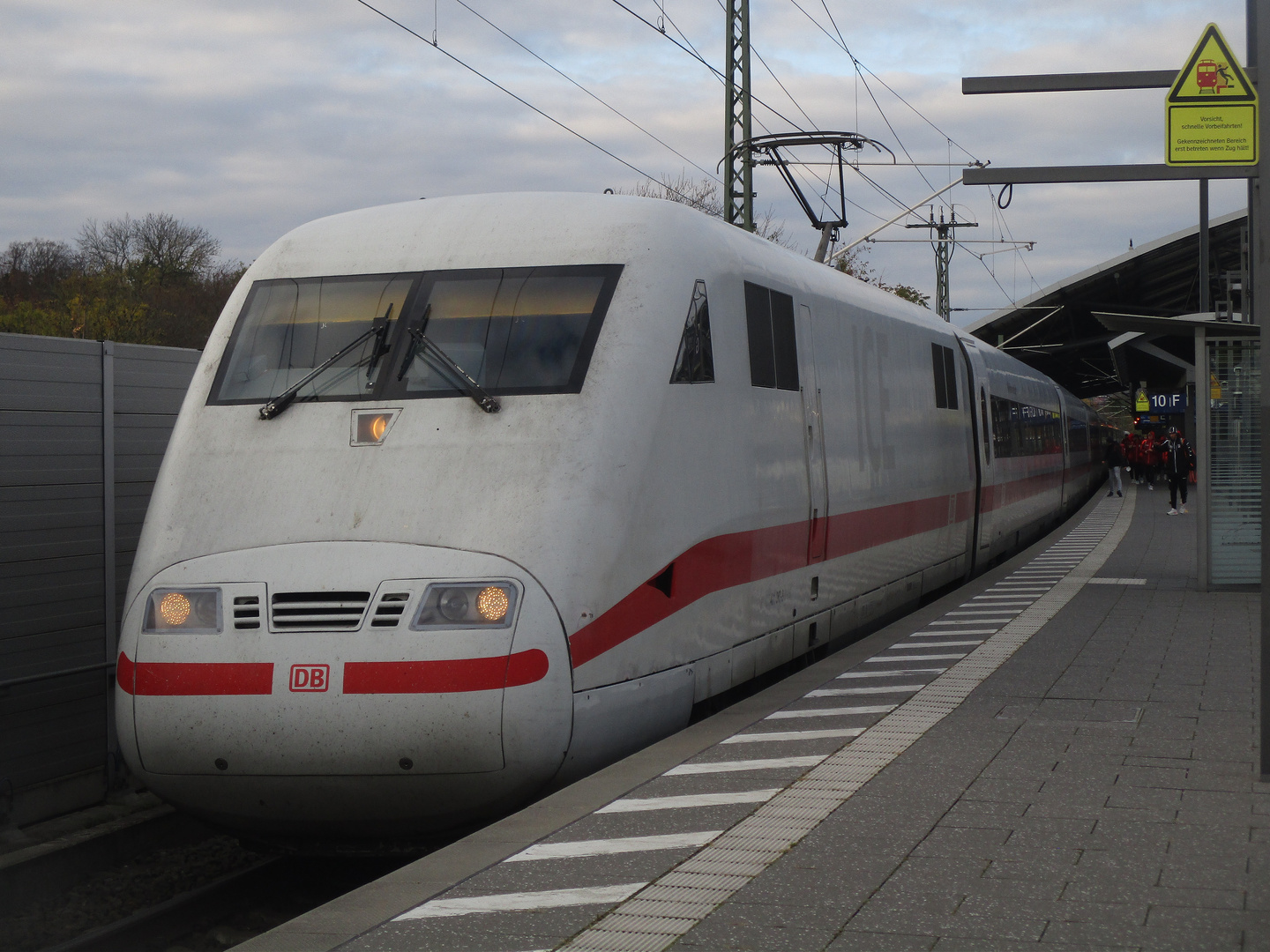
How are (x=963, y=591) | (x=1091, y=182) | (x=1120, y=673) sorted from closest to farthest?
Result: (x=1120, y=673) < (x=1091, y=182) < (x=963, y=591)

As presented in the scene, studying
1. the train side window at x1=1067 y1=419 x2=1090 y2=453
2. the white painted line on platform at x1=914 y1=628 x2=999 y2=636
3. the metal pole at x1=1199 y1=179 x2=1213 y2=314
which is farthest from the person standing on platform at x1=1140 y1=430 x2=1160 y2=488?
the white painted line on platform at x1=914 y1=628 x2=999 y2=636

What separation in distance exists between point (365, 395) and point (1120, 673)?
17.1ft

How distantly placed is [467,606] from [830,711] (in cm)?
276

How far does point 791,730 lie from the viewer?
724 centimetres

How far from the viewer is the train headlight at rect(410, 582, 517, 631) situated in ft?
19.0

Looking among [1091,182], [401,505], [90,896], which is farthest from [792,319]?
[90,896]

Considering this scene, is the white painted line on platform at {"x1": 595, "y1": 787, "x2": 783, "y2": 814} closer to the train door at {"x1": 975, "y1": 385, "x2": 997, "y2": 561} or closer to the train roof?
the train roof

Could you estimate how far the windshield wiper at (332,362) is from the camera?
22.7 ft

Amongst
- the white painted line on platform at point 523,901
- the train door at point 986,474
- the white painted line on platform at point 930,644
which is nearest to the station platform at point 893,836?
the white painted line on platform at point 523,901

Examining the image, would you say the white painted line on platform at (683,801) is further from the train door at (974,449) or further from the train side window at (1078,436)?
the train side window at (1078,436)

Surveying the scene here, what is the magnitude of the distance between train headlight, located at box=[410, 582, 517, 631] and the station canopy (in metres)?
24.3

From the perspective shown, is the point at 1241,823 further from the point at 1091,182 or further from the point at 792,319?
the point at 1091,182

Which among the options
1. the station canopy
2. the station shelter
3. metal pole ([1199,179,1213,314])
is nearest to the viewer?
the station shelter

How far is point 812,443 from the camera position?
962 cm
